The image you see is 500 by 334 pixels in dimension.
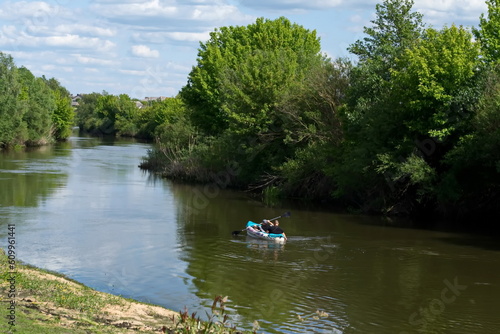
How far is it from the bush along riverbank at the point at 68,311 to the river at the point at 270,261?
7.25 ft

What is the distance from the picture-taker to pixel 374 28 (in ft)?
133

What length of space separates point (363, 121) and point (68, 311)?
23352mm

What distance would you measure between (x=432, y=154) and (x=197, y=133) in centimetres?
2951

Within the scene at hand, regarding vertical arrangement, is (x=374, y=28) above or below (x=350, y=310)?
above

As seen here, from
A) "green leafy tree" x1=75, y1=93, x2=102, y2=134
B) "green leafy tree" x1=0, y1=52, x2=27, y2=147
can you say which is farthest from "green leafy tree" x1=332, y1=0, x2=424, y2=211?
"green leafy tree" x1=75, y1=93, x2=102, y2=134

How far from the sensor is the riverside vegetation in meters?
31.5

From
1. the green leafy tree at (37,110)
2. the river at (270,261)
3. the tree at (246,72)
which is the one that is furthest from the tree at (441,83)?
the green leafy tree at (37,110)

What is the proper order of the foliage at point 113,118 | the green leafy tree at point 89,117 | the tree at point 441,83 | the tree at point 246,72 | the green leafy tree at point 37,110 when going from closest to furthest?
the tree at point 441,83 < the tree at point 246,72 < the green leafy tree at point 37,110 < the foliage at point 113,118 < the green leafy tree at point 89,117

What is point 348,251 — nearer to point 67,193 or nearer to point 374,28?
point 374,28

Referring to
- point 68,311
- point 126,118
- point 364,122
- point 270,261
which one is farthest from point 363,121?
point 126,118

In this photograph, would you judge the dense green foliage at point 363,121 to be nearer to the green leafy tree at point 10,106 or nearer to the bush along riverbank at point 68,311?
the bush along riverbank at point 68,311

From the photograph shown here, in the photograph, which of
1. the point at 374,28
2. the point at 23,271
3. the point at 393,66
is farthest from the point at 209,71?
the point at 23,271

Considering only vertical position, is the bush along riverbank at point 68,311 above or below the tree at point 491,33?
below

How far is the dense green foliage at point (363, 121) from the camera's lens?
31484 millimetres
